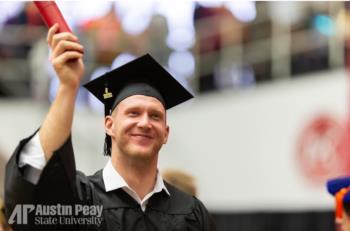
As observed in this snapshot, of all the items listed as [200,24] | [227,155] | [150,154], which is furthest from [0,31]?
[150,154]

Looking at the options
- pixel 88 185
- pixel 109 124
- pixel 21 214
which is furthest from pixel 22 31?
pixel 21 214

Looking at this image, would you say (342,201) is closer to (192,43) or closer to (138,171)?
(138,171)

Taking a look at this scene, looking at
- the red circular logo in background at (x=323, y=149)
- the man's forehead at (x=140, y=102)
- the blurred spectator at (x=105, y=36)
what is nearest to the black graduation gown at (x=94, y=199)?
the man's forehead at (x=140, y=102)

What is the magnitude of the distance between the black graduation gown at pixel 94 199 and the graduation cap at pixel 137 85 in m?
0.28

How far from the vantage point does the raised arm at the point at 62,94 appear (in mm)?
2348

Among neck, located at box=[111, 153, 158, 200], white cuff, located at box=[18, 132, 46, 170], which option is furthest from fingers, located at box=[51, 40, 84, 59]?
neck, located at box=[111, 153, 158, 200]

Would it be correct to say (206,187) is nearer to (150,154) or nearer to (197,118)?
(197,118)

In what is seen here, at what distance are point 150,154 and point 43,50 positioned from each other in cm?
632

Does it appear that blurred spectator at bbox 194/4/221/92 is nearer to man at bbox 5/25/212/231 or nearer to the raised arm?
man at bbox 5/25/212/231

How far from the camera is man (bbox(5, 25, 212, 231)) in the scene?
7.75 ft

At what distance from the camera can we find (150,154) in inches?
108

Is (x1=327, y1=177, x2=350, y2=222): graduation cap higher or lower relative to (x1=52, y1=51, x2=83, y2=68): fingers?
lower

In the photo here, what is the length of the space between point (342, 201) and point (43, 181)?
68.8 inches

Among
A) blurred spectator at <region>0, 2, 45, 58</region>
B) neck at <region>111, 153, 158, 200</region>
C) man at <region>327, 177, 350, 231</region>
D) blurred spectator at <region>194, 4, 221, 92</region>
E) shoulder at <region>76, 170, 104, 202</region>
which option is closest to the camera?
shoulder at <region>76, 170, 104, 202</region>
